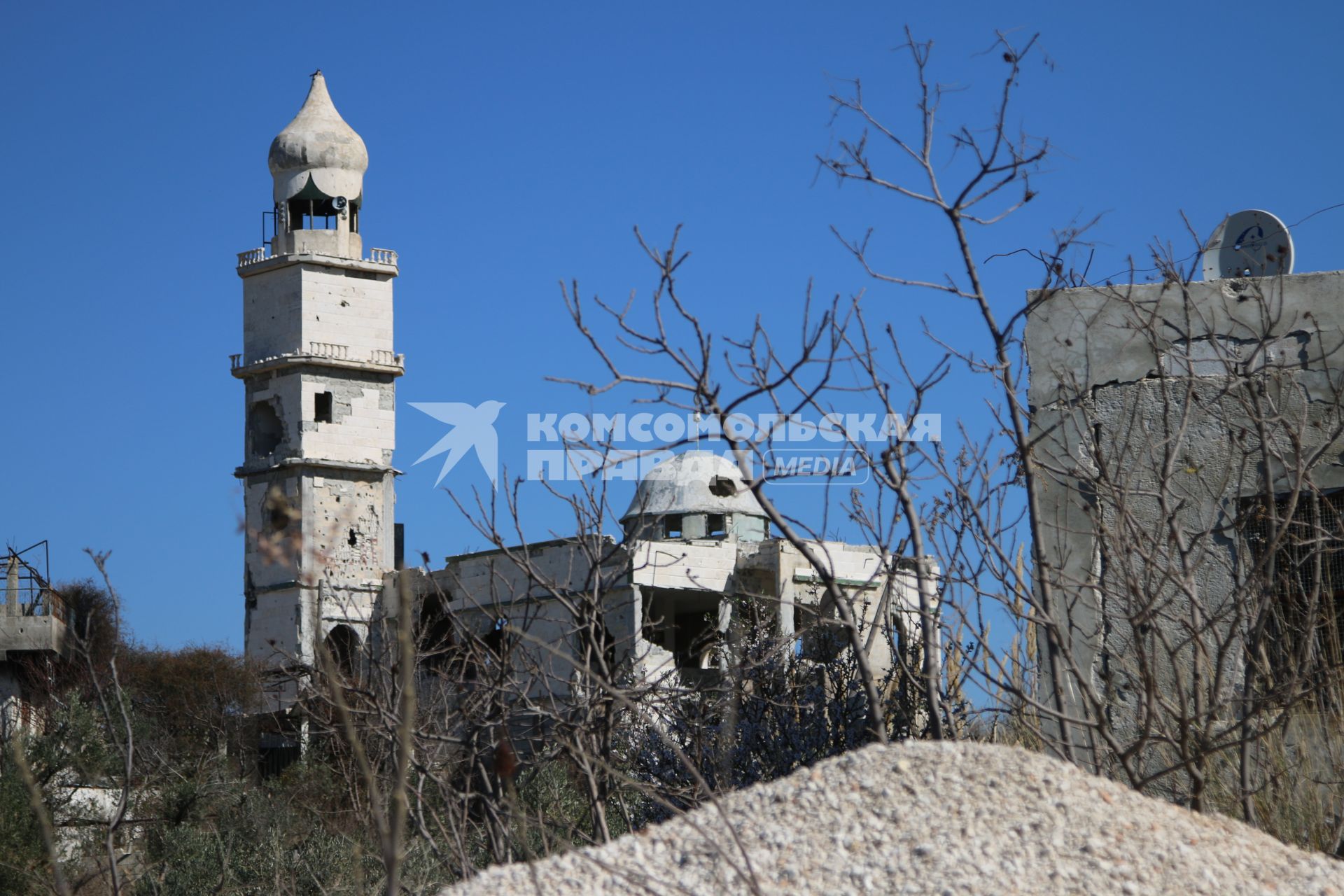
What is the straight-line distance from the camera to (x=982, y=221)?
6320 millimetres

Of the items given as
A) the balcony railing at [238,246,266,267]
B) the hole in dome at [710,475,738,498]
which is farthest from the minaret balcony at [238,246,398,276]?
the hole in dome at [710,475,738,498]

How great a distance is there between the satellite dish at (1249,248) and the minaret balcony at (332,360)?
31.2 meters

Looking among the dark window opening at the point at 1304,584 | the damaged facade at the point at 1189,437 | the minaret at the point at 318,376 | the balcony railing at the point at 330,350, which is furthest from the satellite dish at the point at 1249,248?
the balcony railing at the point at 330,350

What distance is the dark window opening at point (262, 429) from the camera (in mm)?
39188

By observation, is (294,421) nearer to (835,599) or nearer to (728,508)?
(728,508)

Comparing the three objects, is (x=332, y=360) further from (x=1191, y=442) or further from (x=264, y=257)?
(x=1191, y=442)

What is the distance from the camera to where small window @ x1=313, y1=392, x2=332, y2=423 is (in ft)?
125

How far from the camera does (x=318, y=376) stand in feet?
125

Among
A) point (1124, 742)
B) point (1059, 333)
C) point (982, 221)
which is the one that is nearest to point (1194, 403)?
point (1059, 333)

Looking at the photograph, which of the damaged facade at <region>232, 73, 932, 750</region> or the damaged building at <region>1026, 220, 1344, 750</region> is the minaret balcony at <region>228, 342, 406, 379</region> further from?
the damaged building at <region>1026, 220, 1344, 750</region>

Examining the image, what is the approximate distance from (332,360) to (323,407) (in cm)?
125

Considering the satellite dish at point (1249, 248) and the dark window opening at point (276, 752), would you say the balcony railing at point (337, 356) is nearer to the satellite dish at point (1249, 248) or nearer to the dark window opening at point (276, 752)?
the dark window opening at point (276, 752)

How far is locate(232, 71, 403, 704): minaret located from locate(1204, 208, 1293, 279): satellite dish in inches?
1180

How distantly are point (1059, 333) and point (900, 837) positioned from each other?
199 inches
